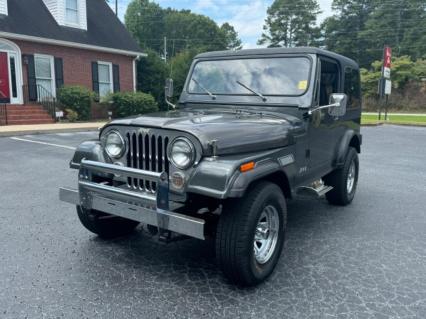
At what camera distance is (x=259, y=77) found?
168 inches

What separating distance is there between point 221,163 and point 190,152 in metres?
0.24

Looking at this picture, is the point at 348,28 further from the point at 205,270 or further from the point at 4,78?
the point at 205,270

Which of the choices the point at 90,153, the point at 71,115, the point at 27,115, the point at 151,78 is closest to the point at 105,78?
the point at 151,78

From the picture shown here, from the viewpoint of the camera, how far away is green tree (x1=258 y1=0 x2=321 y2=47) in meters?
63.2

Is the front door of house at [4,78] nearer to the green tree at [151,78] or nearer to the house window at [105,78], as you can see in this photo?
the house window at [105,78]

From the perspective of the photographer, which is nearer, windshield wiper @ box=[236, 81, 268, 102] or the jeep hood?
the jeep hood

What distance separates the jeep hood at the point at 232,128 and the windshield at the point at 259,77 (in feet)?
1.73

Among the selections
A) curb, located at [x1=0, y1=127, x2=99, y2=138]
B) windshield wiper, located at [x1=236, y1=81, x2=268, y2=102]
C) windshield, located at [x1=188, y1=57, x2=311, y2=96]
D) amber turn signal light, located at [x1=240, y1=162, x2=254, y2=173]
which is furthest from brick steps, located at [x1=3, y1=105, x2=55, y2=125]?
amber turn signal light, located at [x1=240, y1=162, x2=254, y2=173]

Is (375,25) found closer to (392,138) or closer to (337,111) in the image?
(392,138)

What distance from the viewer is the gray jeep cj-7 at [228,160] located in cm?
286

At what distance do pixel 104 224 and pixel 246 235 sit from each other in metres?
1.66

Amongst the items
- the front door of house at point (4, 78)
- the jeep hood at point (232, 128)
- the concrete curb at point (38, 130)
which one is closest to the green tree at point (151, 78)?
the front door of house at point (4, 78)

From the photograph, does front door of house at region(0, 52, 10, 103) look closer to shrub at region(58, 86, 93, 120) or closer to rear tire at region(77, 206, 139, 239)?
shrub at region(58, 86, 93, 120)

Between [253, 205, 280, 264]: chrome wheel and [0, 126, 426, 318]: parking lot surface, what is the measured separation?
230 millimetres
